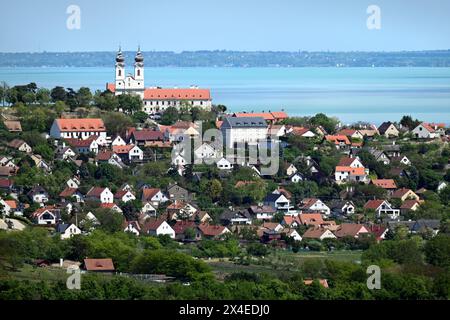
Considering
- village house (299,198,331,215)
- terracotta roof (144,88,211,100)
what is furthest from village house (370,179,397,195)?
terracotta roof (144,88,211,100)

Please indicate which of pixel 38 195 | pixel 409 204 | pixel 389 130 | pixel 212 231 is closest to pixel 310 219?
pixel 212 231

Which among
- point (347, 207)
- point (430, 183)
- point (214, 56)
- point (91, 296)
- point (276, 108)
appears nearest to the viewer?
point (91, 296)

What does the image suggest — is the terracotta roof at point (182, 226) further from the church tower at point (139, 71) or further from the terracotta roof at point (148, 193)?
the church tower at point (139, 71)

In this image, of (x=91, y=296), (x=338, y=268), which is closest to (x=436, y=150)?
(x=338, y=268)

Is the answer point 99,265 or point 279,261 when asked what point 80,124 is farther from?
point 99,265

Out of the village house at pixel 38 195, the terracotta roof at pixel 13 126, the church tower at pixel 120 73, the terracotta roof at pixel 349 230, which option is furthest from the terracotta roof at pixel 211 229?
the church tower at pixel 120 73
